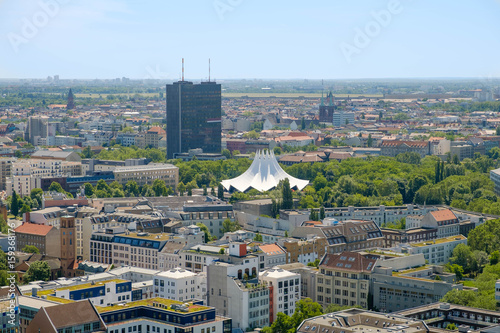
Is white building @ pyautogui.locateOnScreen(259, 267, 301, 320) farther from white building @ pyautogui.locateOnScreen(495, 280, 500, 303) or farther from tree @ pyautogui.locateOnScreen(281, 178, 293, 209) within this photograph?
tree @ pyautogui.locateOnScreen(281, 178, 293, 209)

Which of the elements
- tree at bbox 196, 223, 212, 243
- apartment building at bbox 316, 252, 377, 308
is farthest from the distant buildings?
apartment building at bbox 316, 252, 377, 308

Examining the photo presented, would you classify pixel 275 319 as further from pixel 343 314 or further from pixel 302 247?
pixel 302 247

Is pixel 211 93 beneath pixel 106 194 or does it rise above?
above

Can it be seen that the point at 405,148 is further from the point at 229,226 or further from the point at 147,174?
the point at 229,226

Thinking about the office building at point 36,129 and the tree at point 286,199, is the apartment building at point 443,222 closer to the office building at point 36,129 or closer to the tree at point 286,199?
the tree at point 286,199

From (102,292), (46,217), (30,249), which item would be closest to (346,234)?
(30,249)

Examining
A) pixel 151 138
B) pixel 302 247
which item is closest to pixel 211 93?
pixel 151 138

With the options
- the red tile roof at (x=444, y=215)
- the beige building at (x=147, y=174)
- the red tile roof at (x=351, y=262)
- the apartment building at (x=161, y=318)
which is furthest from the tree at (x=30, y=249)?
the beige building at (x=147, y=174)
